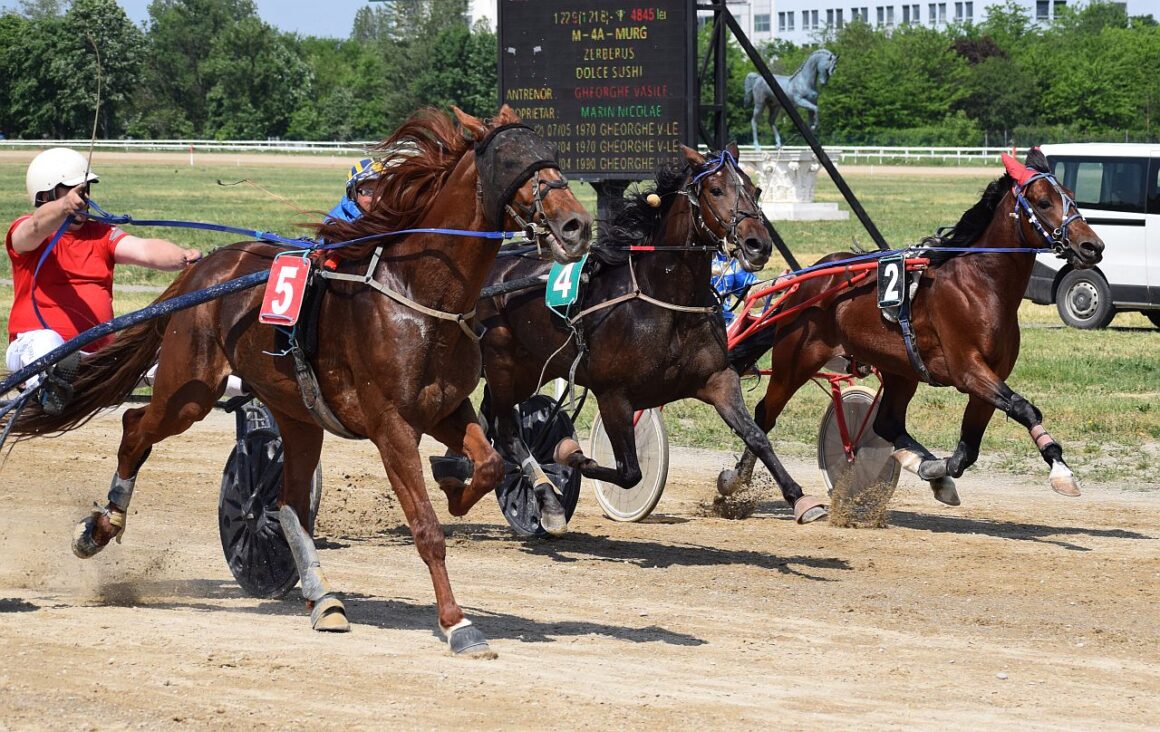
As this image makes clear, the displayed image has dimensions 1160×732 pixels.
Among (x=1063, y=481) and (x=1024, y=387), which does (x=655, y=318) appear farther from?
(x=1024, y=387)

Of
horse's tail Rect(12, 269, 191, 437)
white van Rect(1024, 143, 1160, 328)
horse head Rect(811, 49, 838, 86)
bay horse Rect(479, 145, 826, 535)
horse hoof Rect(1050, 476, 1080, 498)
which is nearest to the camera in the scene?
horse's tail Rect(12, 269, 191, 437)

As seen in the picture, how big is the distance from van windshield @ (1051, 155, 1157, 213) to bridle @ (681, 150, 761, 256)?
11355 mm

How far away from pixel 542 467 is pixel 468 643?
324cm

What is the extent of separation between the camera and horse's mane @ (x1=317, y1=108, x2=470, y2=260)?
6.39 metres

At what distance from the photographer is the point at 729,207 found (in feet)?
26.2

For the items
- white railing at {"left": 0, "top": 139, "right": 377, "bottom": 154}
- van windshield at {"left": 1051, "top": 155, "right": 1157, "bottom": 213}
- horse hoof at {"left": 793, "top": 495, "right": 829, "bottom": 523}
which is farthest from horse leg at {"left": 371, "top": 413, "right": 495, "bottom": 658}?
white railing at {"left": 0, "top": 139, "right": 377, "bottom": 154}

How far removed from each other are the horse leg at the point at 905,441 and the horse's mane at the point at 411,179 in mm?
3689

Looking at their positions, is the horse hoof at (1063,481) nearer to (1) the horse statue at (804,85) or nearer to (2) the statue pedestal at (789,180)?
(2) the statue pedestal at (789,180)

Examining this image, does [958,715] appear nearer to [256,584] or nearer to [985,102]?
[256,584]

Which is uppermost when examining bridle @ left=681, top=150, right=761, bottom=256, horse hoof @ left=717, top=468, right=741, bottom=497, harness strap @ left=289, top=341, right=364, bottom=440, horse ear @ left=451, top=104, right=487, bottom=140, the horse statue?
the horse statue

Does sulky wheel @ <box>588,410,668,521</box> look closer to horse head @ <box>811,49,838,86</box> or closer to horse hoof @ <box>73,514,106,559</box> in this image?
horse hoof @ <box>73,514,106,559</box>

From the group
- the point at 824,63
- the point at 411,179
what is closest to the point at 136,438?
the point at 411,179

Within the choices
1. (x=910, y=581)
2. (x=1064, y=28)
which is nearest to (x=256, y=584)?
(x=910, y=581)

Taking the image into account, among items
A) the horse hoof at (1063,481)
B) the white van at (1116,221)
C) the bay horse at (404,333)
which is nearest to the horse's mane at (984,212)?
the horse hoof at (1063,481)
